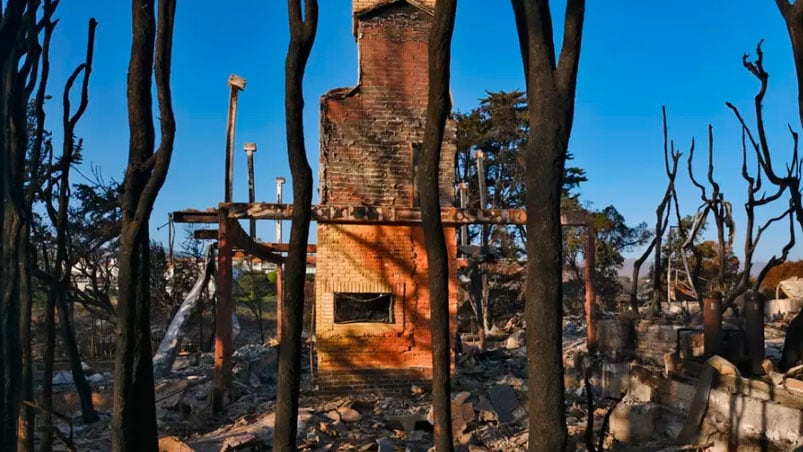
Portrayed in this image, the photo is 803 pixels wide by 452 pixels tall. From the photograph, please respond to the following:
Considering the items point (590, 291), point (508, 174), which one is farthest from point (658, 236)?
point (508, 174)

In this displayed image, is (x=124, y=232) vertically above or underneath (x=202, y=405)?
above

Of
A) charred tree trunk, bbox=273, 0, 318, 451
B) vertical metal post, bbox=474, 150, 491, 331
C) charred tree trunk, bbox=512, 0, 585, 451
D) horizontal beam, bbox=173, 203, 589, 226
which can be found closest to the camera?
charred tree trunk, bbox=512, 0, 585, 451

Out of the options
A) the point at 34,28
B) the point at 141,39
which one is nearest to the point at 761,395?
the point at 141,39

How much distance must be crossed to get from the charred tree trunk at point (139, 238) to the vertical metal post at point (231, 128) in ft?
25.1

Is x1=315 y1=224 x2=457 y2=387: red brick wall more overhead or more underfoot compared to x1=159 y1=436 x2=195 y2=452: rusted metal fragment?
more overhead

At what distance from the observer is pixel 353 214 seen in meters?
Result: 11.8

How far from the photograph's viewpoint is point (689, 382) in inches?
347

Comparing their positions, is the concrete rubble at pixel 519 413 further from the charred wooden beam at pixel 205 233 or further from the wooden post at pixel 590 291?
the charred wooden beam at pixel 205 233

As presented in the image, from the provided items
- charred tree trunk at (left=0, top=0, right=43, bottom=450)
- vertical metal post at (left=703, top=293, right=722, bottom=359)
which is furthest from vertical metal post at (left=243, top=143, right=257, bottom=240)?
vertical metal post at (left=703, top=293, right=722, bottom=359)

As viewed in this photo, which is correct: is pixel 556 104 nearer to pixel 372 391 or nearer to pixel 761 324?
pixel 761 324

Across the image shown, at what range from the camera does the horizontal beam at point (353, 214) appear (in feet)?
38.0

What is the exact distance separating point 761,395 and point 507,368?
9.22 meters

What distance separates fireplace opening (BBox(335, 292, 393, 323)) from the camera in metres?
12.6

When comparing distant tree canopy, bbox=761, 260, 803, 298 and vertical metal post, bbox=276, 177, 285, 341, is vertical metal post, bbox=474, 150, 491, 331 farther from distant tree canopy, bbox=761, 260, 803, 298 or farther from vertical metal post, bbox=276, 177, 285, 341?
distant tree canopy, bbox=761, 260, 803, 298
